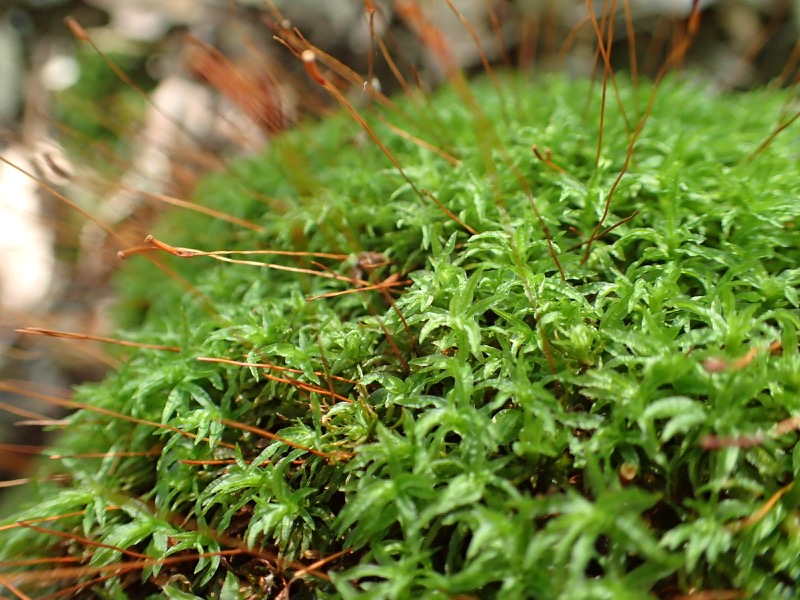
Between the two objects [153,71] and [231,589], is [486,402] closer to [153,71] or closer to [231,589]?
[231,589]

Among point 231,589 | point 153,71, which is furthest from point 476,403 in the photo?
point 153,71

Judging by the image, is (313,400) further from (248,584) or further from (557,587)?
(557,587)

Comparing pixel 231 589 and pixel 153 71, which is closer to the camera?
pixel 231 589

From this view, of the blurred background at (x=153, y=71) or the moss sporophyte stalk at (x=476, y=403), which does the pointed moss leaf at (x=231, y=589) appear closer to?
the moss sporophyte stalk at (x=476, y=403)

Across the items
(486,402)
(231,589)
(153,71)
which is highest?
(153,71)

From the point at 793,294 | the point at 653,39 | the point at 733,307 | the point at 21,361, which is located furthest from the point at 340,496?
the point at 653,39

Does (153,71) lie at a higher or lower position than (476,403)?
higher
